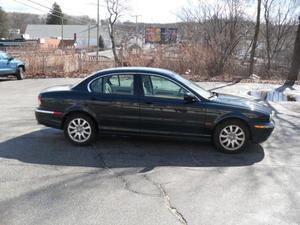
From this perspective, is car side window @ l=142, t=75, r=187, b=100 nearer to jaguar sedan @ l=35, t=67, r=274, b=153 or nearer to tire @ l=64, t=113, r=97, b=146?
jaguar sedan @ l=35, t=67, r=274, b=153

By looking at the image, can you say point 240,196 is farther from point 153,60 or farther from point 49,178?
point 153,60

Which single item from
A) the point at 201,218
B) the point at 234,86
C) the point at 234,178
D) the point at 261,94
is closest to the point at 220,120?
the point at 234,178

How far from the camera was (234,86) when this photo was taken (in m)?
18.0

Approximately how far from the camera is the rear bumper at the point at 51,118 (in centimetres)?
734

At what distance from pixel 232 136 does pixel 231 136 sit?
18mm

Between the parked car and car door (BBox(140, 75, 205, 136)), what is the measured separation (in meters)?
14.3

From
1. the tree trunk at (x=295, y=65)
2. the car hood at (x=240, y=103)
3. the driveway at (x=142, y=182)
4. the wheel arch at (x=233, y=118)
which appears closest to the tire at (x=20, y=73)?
the driveway at (x=142, y=182)

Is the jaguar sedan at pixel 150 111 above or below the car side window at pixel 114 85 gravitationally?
below

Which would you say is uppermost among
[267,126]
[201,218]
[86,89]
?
[86,89]

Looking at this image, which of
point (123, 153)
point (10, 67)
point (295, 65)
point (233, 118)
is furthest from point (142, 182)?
point (295, 65)

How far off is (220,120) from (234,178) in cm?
143

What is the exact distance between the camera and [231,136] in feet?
23.0

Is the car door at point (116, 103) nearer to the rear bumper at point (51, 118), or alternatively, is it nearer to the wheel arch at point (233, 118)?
the rear bumper at point (51, 118)

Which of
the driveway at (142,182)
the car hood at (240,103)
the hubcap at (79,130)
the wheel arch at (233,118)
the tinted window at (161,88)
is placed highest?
the tinted window at (161,88)
